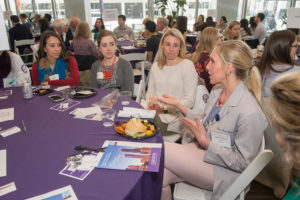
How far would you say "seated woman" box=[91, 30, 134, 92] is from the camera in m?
2.85

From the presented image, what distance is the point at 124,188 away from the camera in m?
1.12

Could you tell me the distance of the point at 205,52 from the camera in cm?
351

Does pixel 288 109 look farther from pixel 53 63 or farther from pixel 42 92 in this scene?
pixel 53 63

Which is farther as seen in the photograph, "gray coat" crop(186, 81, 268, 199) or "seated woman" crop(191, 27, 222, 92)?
"seated woman" crop(191, 27, 222, 92)

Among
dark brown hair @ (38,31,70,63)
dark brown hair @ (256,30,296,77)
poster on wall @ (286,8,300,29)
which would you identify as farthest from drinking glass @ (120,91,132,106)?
poster on wall @ (286,8,300,29)

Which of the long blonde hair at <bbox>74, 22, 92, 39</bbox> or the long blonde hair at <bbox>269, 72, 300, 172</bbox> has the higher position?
the long blonde hair at <bbox>74, 22, 92, 39</bbox>

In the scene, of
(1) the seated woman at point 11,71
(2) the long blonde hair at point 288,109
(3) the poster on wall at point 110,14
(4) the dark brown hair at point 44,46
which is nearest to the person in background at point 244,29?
(3) the poster on wall at point 110,14

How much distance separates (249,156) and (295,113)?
775mm

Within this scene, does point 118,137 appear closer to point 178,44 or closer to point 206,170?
point 206,170

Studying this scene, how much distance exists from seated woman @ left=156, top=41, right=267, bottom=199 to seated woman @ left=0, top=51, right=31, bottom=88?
2164 mm

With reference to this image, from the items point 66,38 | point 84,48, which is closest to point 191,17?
point 66,38

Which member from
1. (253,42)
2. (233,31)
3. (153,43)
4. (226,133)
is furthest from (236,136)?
(253,42)

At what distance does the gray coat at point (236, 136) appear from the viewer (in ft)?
5.08

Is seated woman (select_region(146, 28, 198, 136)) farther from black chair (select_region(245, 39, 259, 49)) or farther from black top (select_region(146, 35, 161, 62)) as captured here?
black chair (select_region(245, 39, 259, 49))
